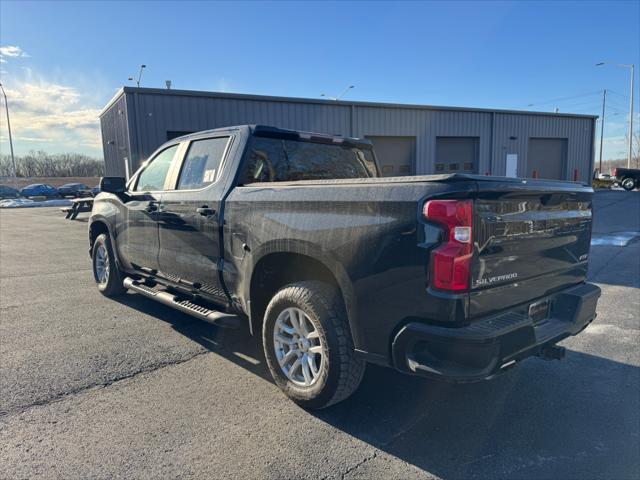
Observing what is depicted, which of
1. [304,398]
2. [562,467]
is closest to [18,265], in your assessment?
[304,398]

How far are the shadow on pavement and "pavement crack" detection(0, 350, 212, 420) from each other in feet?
1.35

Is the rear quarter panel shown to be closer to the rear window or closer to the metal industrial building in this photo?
the rear window

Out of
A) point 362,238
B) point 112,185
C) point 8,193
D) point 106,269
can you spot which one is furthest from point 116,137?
point 8,193

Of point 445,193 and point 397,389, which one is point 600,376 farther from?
point 445,193

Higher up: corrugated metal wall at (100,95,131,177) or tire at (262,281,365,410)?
corrugated metal wall at (100,95,131,177)

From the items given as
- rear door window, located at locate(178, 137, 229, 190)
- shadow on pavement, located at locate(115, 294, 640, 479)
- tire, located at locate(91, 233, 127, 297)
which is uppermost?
rear door window, located at locate(178, 137, 229, 190)

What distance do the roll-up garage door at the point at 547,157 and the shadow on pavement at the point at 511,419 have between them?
2562 centimetres

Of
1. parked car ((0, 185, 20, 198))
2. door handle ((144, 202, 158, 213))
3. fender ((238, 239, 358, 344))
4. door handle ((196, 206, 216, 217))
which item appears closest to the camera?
fender ((238, 239, 358, 344))

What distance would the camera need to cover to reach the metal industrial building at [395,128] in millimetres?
16094

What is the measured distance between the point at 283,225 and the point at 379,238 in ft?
2.80

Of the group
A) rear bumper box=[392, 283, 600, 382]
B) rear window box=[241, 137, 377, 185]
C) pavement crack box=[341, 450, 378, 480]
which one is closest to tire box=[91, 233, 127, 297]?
rear window box=[241, 137, 377, 185]

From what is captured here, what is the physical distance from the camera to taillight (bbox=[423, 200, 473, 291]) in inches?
93.4

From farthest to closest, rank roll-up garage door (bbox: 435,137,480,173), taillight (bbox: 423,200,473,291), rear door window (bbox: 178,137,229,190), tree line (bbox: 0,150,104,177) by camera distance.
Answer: tree line (bbox: 0,150,104,177)
roll-up garage door (bbox: 435,137,480,173)
rear door window (bbox: 178,137,229,190)
taillight (bbox: 423,200,473,291)

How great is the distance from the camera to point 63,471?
252 cm
